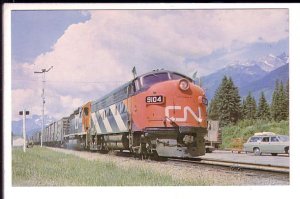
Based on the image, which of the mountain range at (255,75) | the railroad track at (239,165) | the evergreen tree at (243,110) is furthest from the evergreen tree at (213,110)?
the railroad track at (239,165)

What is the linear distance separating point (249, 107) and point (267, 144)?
0.55m

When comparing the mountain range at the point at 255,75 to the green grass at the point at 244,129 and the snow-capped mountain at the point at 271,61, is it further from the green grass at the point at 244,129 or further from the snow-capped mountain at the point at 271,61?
the green grass at the point at 244,129

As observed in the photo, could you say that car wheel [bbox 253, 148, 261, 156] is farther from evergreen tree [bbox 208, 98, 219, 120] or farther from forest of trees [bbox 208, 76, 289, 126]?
evergreen tree [bbox 208, 98, 219, 120]

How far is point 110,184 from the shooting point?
791 cm

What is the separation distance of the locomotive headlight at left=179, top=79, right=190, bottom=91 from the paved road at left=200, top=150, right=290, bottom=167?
95cm

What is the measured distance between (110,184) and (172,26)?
2229mm

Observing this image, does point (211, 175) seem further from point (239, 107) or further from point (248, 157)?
point (239, 107)

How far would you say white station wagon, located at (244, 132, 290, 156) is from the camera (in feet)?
26.2

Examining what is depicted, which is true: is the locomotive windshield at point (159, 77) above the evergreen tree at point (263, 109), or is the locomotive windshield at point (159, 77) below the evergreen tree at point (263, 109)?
above

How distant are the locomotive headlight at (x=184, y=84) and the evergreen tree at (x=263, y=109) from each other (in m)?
1.00

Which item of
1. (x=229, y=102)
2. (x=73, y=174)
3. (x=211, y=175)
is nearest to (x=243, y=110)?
(x=229, y=102)

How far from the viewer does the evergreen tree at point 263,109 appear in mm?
8070

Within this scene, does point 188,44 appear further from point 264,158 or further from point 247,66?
point 264,158
